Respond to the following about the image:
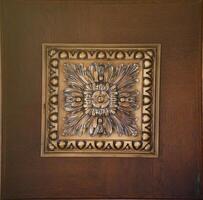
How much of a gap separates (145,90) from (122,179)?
1.18 feet

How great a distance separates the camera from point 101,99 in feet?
4.75

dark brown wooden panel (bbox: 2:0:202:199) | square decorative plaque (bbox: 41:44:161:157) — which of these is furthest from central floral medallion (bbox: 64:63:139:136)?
dark brown wooden panel (bbox: 2:0:202:199)

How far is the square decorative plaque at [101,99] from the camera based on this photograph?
4.72 feet

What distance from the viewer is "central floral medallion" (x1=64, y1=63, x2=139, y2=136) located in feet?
4.74

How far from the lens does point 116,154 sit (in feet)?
4.78

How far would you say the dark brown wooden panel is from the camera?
1.44 m

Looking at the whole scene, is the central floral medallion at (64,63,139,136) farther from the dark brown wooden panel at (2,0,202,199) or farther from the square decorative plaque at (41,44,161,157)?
the dark brown wooden panel at (2,0,202,199)
